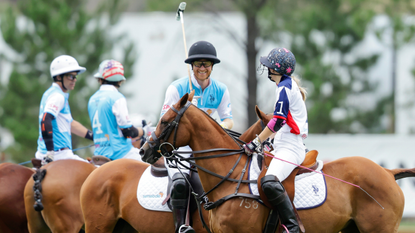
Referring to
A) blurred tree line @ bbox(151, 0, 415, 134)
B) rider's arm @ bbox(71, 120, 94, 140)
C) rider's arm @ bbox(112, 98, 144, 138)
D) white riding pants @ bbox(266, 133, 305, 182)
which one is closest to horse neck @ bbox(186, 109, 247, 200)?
white riding pants @ bbox(266, 133, 305, 182)

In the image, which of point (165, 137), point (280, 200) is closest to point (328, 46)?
point (280, 200)

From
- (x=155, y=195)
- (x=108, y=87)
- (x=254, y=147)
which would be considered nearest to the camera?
(x=254, y=147)

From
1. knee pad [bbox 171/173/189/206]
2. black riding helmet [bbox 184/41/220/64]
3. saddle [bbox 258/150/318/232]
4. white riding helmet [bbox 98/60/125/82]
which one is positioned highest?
black riding helmet [bbox 184/41/220/64]

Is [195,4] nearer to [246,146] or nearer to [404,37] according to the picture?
[404,37]

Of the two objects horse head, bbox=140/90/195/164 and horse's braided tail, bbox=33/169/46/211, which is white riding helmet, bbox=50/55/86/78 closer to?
horse's braided tail, bbox=33/169/46/211

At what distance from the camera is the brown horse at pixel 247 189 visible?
4793 millimetres

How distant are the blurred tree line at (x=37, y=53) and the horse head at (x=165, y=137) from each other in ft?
35.4

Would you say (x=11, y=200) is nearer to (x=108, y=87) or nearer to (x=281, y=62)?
(x=108, y=87)

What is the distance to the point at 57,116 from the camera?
714cm

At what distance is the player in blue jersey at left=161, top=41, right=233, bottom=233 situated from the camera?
212 inches

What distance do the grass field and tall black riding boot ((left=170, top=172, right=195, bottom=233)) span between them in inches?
337

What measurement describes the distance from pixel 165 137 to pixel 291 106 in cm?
141

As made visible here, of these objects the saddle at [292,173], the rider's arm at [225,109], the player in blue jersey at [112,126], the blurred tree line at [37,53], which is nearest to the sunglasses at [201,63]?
the rider's arm at [225,109]

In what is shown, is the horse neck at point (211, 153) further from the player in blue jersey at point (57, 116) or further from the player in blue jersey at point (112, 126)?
the player in blue jersey at point (57, 116)
